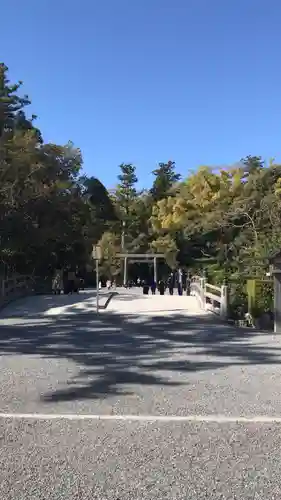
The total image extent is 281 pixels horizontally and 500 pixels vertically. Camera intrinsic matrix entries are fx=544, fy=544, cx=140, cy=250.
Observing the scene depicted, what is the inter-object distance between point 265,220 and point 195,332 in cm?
1525

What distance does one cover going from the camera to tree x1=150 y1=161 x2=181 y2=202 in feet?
190

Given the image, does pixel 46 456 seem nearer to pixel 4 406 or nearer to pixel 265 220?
pixel 4 406

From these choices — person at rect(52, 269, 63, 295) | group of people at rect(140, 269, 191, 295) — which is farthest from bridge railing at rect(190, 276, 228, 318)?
person at rect(52, 269, 63, 295)

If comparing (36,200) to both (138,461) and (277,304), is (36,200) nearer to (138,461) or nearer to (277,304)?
(277,304)

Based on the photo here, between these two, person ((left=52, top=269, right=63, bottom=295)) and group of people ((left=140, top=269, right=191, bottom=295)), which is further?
person ((left=52, top=269, right=63, bottom=295))

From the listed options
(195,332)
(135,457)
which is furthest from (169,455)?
(195,332)

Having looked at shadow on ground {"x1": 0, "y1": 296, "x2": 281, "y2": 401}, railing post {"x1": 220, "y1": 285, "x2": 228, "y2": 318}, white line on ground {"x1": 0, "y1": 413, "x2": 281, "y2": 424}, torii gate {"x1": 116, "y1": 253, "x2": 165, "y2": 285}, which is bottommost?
white line on ground {"x1": 0, "y1": 413, "x2": 281, "y2": 424}

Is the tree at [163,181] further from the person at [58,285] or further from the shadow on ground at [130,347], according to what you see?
the shadow on ground at [130,347]

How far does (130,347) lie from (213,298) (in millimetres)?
8012

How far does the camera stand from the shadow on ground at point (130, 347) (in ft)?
27.2

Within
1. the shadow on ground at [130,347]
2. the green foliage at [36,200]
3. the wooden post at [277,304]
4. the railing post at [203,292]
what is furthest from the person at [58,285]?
the wooden post at [277,304]

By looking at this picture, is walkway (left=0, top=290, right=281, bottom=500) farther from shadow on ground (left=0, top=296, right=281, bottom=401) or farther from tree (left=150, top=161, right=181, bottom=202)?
tree (left=150, top=161, right=181, bottom=202)

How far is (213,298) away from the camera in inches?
755

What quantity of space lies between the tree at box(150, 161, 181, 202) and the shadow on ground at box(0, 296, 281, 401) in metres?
39.2
